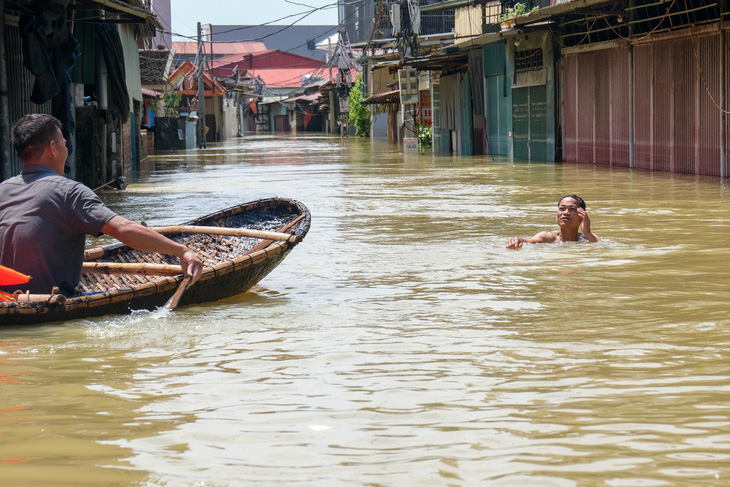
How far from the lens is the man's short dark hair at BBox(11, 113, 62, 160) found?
20.8 feet

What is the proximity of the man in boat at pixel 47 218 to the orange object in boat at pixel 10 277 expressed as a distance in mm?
339

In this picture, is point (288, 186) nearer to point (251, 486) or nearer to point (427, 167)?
point (427, 167)

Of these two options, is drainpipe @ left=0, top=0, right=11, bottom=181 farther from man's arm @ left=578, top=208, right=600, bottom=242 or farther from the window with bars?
the window with bars

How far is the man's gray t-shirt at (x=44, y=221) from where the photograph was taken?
21.1 feet

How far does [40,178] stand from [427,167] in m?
20.7

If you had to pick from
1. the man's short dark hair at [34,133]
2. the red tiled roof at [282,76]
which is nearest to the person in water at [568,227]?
the man's short dark hair at [34,133]

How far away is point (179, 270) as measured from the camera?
7.26 m

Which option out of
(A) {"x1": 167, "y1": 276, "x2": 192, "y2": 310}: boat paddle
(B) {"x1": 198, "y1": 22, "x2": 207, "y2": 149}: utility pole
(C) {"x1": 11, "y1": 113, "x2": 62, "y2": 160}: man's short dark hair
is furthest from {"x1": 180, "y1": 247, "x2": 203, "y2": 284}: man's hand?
(B) {"x1": 198, "y1": 22, "x2": 207, "y2": 149}: utility pole

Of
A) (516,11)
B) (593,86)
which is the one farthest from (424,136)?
(593,86)

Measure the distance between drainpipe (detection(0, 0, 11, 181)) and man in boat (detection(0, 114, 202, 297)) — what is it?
6457mm

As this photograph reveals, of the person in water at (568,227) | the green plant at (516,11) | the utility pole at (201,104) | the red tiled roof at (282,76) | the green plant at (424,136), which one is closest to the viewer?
the person in water at (568,227)

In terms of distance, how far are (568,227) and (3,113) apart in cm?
721

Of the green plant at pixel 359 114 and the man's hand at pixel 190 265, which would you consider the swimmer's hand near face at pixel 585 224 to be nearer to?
the man's hand at pixel 190 265

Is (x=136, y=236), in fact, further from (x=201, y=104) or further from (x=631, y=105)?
(x=201, y=104)
